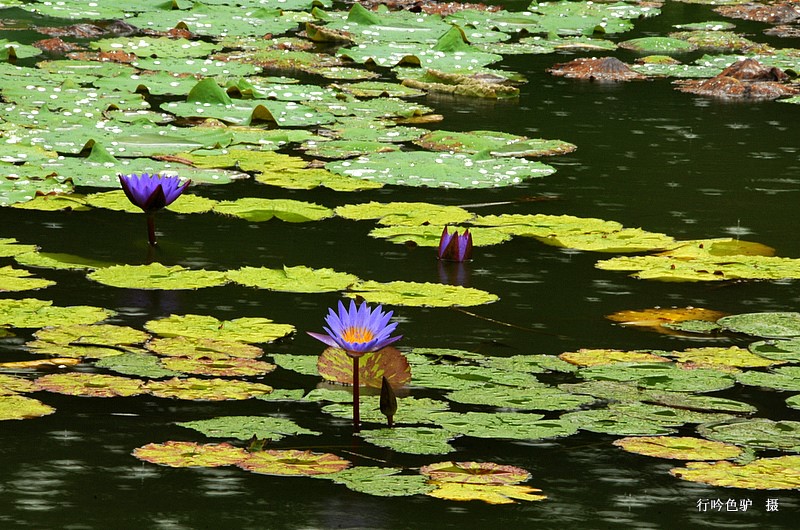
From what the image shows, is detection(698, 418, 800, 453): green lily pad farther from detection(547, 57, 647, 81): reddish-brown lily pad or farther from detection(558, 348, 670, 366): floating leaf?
detection(547, 57, 647, 81): reddish-brown lily pad

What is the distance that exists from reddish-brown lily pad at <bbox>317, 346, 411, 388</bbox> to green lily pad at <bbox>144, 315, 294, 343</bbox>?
0.38 metres

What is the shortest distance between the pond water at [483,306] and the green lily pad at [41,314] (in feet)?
0.27

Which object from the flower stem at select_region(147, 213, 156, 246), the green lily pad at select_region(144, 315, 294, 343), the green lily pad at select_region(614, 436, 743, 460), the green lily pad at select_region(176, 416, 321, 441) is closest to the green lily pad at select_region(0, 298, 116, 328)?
the green lily pad at select_region(144, 315, 294, 343)

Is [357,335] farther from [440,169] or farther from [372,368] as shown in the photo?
[440,169]

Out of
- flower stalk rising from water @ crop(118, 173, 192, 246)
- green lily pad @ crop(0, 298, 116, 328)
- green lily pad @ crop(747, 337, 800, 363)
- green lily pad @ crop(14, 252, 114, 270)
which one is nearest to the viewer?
green lily pad @ crop(747, 337, 800, 363)

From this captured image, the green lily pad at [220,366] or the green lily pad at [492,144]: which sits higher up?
the green lily pad at [492,144]

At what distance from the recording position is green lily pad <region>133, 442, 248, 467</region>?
10.2ft

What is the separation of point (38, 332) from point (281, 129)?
143 inches

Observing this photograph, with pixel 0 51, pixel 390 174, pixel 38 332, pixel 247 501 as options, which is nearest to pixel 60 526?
A: pixel 247 501

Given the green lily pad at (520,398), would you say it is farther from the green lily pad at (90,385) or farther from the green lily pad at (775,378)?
the green lily pad at (90,385)

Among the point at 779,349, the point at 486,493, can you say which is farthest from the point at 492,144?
the point at 486,493

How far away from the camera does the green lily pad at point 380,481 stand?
2.96m

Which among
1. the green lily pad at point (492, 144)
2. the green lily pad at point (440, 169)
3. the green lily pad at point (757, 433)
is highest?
the green lily pad at point (492, 144)

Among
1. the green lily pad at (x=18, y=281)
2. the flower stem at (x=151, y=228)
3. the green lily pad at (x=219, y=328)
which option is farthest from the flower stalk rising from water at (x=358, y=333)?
the flower stem at (x=151, y=228)
